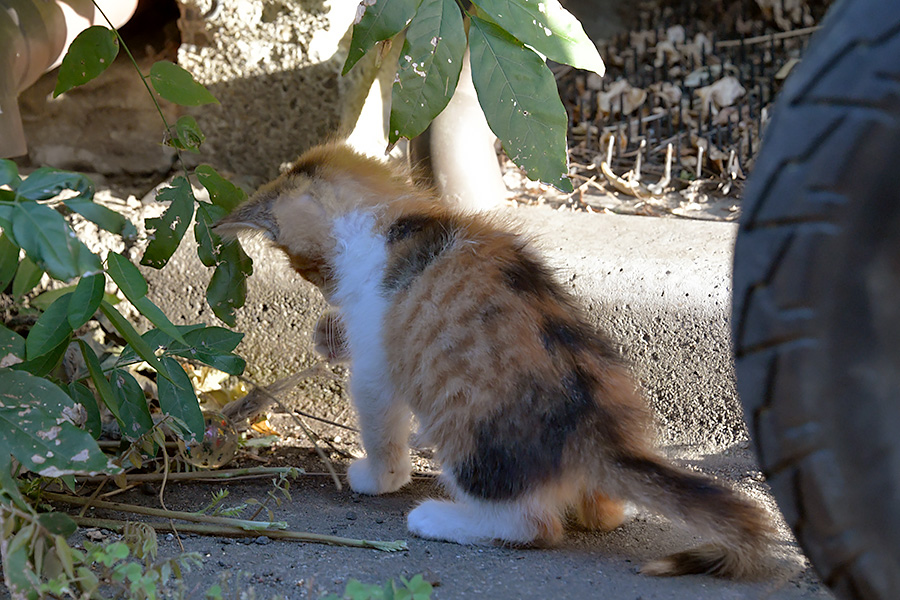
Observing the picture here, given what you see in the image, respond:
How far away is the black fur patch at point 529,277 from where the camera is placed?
1.76m

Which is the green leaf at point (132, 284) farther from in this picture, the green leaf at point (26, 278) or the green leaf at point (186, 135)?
the green leaf at point (26, 278)

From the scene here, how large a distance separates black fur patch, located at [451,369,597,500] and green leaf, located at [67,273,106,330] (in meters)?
0.71

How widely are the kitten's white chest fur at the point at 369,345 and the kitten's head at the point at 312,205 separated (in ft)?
0.12

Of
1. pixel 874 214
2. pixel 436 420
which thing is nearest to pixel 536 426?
pixel 436 420

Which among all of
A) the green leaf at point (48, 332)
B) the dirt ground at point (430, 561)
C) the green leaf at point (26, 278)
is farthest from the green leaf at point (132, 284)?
the green leaf at point (26, 278)

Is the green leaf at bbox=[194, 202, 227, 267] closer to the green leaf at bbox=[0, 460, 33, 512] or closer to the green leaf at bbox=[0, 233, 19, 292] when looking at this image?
the green leaf at bbox=[0, 233, 19, 292]

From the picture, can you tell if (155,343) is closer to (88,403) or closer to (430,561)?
(88,403)

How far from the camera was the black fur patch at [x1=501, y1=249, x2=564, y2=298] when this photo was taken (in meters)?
1.76

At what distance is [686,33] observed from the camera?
4.65 m

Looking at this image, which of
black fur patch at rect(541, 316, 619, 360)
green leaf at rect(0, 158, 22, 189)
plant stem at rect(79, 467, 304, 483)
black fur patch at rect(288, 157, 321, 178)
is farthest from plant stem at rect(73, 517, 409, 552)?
black fur patch at rect(288, 157, 321, 178)

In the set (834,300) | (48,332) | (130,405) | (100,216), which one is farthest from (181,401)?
(834,300)

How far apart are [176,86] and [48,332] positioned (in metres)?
0.65

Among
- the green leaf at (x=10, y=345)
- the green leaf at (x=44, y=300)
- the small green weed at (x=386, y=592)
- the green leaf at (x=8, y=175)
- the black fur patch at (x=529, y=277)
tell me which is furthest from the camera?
the green leaf at (x=44, y=300)

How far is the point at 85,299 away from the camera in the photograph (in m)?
1.43
